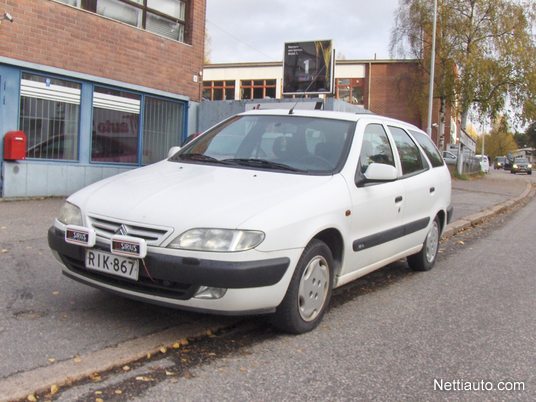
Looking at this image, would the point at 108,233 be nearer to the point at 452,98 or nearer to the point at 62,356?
the point at 62,356

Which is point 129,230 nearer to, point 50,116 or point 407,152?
point 407,152

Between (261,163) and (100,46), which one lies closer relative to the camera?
(261,163)

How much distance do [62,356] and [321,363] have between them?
1.61 meters

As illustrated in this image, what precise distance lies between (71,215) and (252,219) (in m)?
1.42

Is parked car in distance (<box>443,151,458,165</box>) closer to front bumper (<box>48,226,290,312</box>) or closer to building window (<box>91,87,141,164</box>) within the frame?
building window (<box>91,87,141,164</box>)

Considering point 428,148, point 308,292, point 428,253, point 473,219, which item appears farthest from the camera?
point 473,219

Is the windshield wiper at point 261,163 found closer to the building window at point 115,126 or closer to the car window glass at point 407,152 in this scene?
the car window glass at point 407,152

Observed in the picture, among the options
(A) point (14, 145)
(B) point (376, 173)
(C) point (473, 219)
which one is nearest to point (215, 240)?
(B) point (376, 173)

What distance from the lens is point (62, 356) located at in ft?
11.0

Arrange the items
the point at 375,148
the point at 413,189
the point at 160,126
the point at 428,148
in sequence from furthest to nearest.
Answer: the point at 160,126
the point at 428,148
the point at 413,189
the point at 375,148

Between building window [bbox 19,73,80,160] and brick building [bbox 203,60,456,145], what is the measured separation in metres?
25.6

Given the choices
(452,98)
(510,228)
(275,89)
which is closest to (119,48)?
(510,228)

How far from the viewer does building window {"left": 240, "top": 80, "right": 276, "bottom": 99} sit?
4359 cm

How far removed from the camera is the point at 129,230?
140 inches
